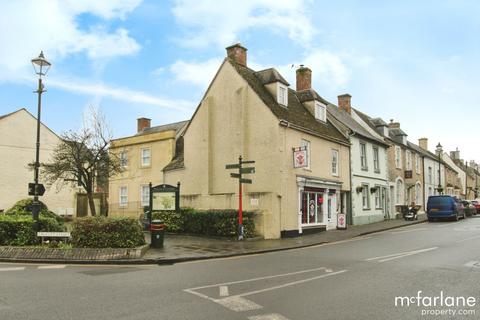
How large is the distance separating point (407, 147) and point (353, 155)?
13171 mm

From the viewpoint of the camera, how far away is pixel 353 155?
29.3m

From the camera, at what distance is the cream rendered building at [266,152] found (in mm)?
22203

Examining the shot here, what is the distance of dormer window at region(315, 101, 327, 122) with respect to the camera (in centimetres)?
2800

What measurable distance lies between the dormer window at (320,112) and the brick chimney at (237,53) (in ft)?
18.3

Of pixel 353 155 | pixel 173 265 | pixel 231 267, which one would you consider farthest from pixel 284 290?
pixel 353 155

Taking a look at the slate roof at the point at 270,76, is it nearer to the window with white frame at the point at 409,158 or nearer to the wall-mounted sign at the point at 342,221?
the wall-mounted sign at the point at 342,221

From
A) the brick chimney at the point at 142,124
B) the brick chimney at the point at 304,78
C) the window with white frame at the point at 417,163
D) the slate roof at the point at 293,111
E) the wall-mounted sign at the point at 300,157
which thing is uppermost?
the brick chimney at the point at 304,78

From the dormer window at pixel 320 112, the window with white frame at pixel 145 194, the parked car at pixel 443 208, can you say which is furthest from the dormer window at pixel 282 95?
the parked car at pixel 443 208

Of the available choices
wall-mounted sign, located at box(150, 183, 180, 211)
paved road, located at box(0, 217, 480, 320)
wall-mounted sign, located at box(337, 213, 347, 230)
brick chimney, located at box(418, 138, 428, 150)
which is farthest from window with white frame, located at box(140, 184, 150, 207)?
brick chimney, located at box(418, 138, 428, 150)

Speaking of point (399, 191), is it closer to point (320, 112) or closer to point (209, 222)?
point (320, 112)

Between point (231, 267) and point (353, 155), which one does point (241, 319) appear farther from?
point (353, 155)

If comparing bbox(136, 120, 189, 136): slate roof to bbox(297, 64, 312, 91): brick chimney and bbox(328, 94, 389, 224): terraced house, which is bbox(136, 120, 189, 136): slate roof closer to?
bbox(297, 64, 312, 91): brick chimney

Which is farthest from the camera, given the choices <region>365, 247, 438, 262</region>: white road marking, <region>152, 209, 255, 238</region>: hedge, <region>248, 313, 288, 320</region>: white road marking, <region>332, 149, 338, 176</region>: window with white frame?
<region>332, 149, 338, 176</region>: window with white frame

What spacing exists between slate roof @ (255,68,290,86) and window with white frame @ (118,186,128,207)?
15.6 m
